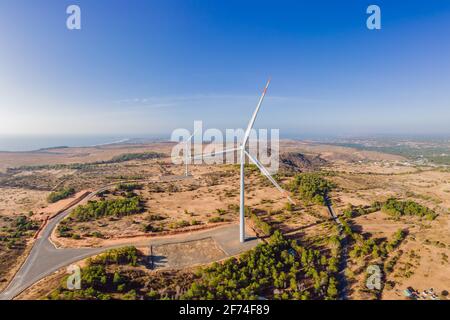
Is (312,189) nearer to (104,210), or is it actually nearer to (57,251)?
(104,210)

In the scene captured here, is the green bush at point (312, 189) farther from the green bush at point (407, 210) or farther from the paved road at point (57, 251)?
the paved road at point (57, 251)

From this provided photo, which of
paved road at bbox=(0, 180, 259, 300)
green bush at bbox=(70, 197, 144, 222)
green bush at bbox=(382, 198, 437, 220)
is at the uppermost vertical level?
green bush at bbox=(70, 197, 144, 222)

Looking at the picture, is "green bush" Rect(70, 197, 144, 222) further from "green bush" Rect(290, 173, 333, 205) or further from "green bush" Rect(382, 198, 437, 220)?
"green bush" Rect(382, 198, 437, 220)

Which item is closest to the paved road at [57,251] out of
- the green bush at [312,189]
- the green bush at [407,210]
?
the green bush at [312,189]

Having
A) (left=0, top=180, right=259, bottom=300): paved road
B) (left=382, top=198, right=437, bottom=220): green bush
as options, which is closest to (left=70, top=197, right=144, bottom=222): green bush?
(left=0, top=180, right=259, bottom=300): paved road

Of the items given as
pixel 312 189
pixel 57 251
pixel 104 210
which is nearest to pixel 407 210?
pixel 312 189
